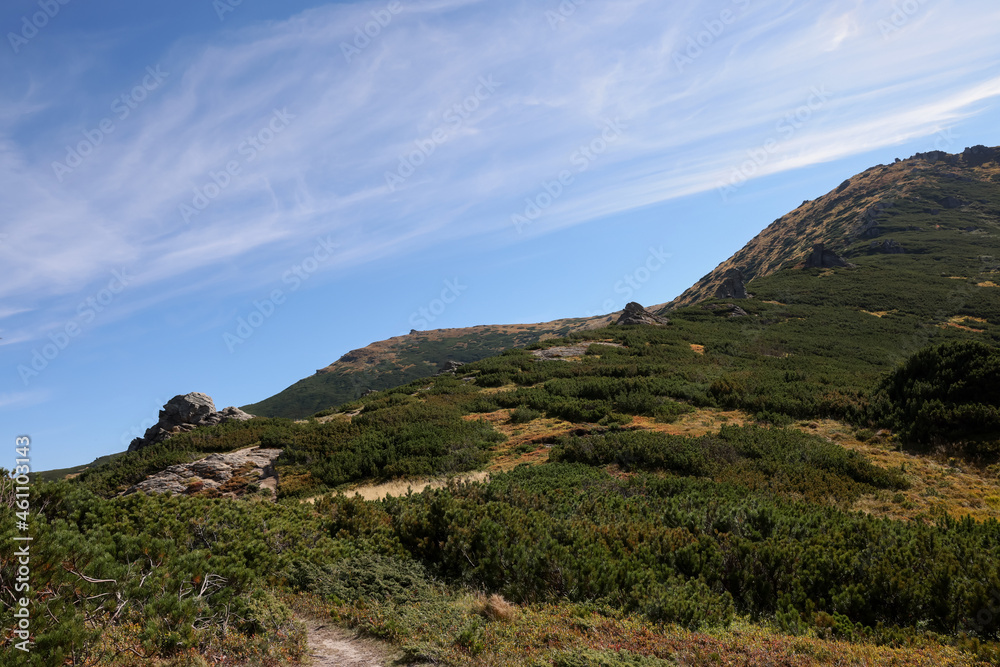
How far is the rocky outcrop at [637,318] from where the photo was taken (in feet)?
158

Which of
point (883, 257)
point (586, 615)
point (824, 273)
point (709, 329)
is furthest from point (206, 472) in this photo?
point (883, 257)

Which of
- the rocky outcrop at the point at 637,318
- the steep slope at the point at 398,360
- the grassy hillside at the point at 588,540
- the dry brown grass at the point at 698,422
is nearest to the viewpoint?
the grassy hillside at the point at 588,540

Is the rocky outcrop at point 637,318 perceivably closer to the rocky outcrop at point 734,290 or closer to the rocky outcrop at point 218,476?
the rocky outcrop at point 734,290

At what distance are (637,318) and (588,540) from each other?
143ft

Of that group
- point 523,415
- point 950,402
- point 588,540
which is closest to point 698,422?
point 523,415

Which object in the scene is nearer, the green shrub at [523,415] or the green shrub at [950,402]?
the green shrub at [950,402]

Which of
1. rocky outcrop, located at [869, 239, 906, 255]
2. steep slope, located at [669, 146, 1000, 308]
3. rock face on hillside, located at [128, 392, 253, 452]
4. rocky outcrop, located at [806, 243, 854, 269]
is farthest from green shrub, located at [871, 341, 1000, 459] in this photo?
rocky outcrop, located at [869, 239, 906, 255]

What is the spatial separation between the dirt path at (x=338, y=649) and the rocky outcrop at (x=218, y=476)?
439 inches

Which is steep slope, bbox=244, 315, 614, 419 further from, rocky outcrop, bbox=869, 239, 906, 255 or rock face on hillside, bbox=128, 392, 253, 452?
rocky outcrop, bbox=869, 239, 906, 255

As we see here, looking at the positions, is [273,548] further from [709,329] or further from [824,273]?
[824,273]

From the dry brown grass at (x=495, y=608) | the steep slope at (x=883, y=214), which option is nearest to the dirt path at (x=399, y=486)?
the dry brown grass at (x=495, y=608)

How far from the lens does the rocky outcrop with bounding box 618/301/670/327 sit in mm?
48088

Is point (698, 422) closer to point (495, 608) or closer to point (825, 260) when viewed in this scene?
point (495, 608)

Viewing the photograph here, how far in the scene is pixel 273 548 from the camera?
25.2 ft
